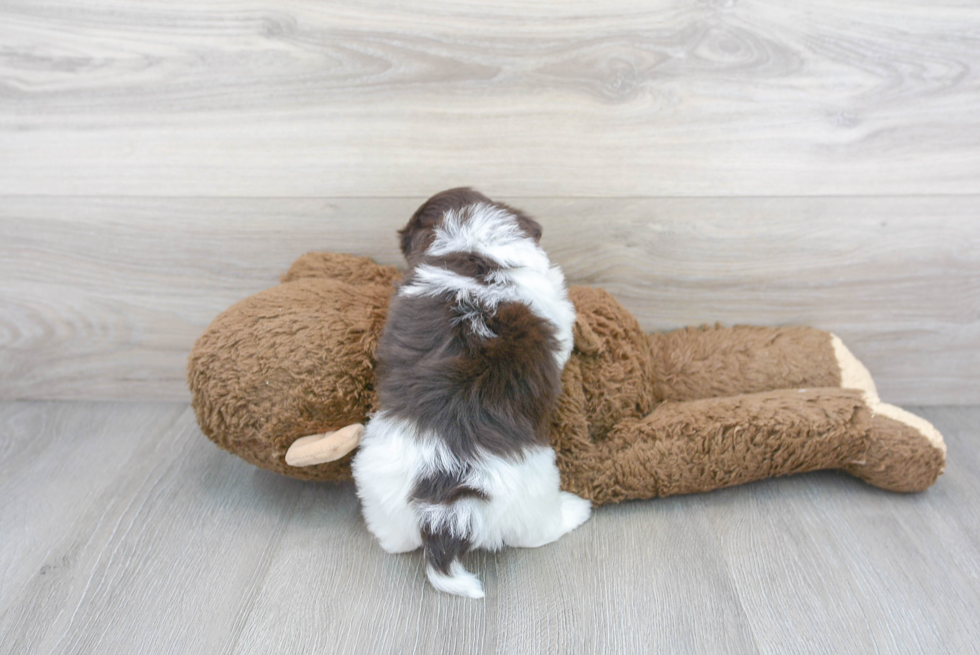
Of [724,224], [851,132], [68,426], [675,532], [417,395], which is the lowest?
[68,426]

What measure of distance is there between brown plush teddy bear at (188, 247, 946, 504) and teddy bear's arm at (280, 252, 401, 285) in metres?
0.03

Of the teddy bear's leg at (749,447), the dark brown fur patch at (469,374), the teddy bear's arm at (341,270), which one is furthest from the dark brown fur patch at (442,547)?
the teddy bear's arm at (341,270)

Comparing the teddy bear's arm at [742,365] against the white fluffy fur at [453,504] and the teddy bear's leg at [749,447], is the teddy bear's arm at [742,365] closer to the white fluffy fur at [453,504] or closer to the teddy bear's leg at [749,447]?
the teddy bear's leg at [749,447]

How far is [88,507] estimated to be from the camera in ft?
3.27

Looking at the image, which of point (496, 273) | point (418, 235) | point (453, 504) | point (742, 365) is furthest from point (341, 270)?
point (742, 365)

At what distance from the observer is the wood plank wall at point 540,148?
3.29 feet

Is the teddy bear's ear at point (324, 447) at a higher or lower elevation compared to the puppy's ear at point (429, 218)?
lower

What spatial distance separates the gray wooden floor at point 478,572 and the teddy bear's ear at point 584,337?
0.24m

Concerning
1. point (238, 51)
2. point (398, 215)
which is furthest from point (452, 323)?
point (238, 51)

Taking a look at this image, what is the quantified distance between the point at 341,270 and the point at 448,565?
50cm

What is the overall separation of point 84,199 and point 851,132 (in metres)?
1.28

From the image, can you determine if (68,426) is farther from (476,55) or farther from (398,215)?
(476,55)

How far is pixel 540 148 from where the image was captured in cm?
105

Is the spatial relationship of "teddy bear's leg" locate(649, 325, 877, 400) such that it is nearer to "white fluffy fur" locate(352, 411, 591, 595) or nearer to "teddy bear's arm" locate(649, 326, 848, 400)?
"teddy bear's arm" locate(649, 326, 848, 400)
